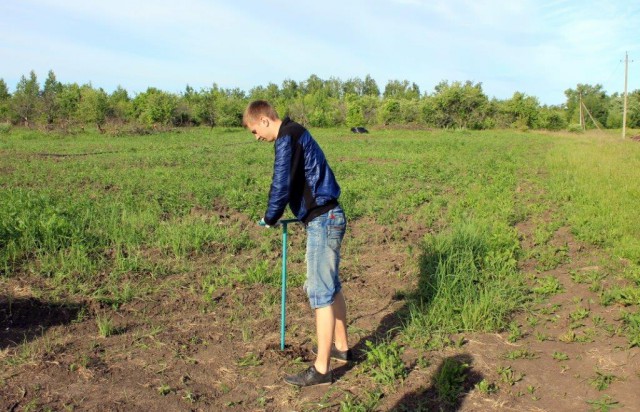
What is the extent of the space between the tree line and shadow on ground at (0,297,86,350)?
3478cm

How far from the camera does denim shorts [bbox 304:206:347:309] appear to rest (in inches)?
133

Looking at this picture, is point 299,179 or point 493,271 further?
point 493,271

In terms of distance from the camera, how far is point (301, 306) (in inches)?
195

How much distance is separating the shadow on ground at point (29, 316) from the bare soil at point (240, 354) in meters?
0.01

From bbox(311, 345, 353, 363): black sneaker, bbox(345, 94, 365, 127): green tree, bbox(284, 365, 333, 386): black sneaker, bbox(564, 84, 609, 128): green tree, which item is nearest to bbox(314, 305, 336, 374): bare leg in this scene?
bbox(284, 365, 333, 386): black sneaker

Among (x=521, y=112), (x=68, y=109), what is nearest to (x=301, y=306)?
(x=68, y=109)

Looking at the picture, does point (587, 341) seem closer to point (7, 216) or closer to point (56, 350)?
point (56, 350)

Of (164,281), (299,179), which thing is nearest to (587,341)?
(299,179)

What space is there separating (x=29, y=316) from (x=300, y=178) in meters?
2.92

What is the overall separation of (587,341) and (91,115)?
41777mm

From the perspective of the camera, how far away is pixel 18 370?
3.51 m

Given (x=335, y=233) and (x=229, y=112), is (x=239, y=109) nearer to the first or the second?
(x=229, y=112)

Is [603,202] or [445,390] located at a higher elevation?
[603,202]

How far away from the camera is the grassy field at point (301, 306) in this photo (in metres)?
3.38
